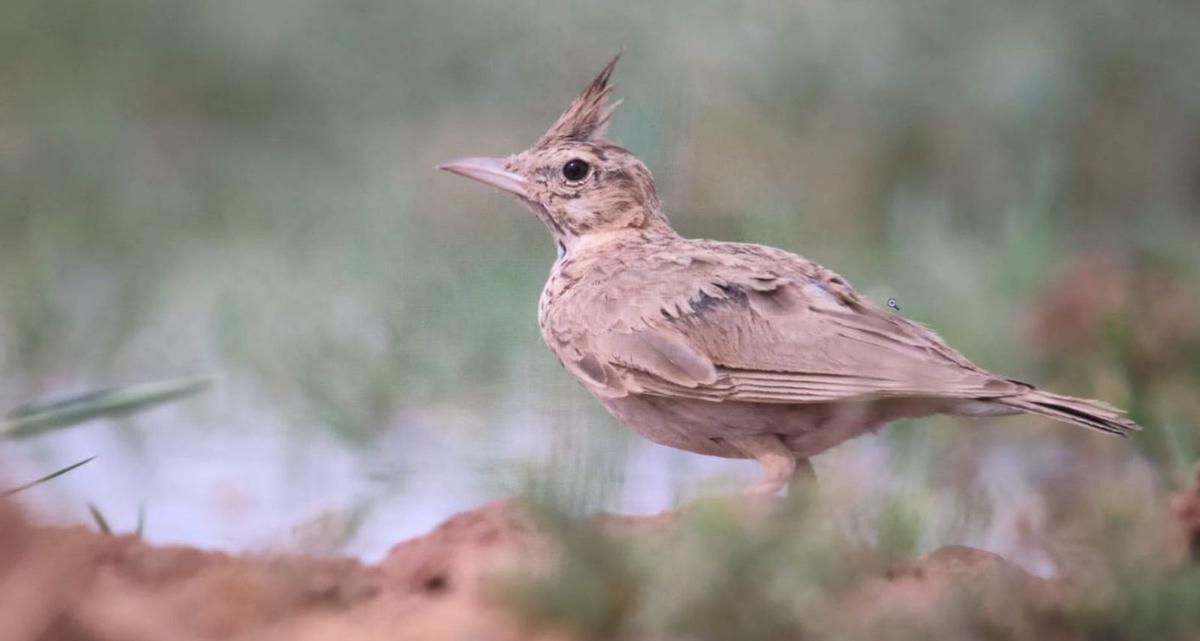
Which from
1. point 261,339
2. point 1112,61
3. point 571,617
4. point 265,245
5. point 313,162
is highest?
point 1112,61

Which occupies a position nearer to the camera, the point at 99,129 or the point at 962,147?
the point at 99,129

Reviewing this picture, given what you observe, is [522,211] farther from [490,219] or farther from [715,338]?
[715,338]

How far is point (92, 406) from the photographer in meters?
1.43

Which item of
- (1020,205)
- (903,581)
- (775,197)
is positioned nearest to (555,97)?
(775,197)

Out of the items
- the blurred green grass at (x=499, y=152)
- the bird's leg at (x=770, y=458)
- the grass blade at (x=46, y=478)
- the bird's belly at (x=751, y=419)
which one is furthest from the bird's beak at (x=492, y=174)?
the grass blade at (x=46, y=478)

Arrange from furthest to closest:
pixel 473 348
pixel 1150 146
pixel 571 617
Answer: pixel 1150 146
pixel 473 348
pixel 571 617

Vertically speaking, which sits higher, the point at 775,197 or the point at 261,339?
the point at 775,197

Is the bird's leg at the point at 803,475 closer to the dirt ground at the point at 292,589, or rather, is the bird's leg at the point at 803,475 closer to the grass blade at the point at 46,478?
the dirt ground at the point at 292,589

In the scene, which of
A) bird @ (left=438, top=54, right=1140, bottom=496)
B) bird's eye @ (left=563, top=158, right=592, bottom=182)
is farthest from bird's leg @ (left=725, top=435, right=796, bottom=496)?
bird's eye @ (left=563, top=158, right=592, bottom=182)

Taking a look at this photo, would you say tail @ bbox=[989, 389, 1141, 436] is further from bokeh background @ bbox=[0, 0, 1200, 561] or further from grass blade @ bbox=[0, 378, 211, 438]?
grass blade @ bbox=[0, 378, 211, 438]

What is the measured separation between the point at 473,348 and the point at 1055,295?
0.73 meters

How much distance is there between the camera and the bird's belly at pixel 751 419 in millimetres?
1288

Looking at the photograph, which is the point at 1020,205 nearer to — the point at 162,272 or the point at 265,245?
the point at 265,245

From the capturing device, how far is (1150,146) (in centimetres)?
170
